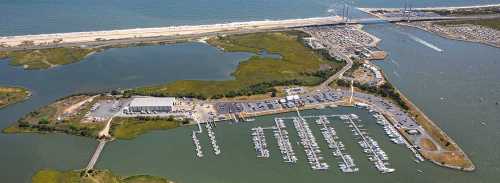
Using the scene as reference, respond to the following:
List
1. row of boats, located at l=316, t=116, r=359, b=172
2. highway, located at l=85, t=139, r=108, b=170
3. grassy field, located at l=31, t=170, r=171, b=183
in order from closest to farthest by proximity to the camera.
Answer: grassy field, located at l=31, t=170, r=171, b=183 → highway, located at l=85, t=139, r=108, b=170 → row of boats, located at l=316, t=116, r=359, b=172

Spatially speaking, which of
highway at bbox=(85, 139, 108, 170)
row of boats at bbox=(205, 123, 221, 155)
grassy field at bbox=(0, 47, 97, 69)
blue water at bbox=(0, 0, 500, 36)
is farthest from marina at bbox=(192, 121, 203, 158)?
blue water at bbox=(0, 0, 500, 36)

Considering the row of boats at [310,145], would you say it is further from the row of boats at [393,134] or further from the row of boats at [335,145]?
the row of boats at [393,134]

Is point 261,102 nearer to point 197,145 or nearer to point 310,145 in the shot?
point 310,145

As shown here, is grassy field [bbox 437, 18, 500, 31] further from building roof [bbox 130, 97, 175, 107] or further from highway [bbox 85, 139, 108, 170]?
highway [bbox 85, 139, 108, 170]

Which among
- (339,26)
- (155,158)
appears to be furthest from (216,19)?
(155,158)

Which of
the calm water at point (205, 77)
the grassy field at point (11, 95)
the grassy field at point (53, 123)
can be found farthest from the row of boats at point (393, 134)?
the grassy field at point (11, 95)

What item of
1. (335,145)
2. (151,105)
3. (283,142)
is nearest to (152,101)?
(151,105)
